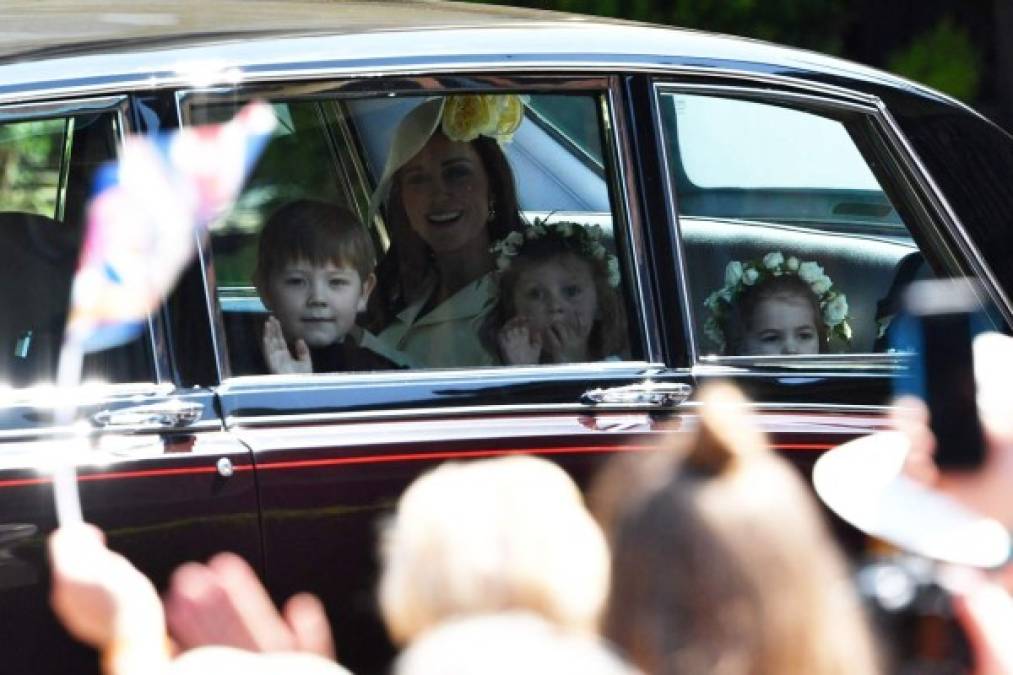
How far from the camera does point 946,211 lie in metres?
3.64

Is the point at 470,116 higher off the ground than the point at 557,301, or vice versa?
the point at 470,116

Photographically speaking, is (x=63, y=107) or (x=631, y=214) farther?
(x=631, y=214)

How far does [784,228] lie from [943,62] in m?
5.34

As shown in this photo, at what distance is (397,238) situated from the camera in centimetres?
373

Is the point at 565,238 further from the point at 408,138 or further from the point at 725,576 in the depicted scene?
the point at 725,576

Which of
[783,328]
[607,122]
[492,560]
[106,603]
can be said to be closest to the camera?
[492,560]

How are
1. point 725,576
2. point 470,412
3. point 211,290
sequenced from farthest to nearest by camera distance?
point 470,412 → point 211,290 → point 725,576

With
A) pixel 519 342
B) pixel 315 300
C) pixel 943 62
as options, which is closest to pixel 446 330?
pixel 519 342

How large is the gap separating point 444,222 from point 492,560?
1855 mm

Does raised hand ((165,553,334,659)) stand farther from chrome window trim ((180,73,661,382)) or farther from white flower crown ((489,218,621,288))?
white flower crown ((489,218,621,288))

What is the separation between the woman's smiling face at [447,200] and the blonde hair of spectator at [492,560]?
1664mm

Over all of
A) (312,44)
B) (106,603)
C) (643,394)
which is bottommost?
(106,603)

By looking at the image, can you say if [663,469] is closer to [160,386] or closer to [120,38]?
[160,386]

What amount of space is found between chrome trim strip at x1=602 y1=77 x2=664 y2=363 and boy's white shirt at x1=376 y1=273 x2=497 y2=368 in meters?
0.29
